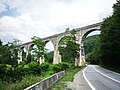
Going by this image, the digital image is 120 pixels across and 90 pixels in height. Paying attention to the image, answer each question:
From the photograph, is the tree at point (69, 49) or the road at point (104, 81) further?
the tree at point (69, 49)

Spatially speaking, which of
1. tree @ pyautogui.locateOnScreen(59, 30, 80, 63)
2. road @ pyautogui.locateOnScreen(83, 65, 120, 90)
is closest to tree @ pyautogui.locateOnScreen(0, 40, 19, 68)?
tree @ pyautogui.locateOnScreen(59, 30, 80, 63)

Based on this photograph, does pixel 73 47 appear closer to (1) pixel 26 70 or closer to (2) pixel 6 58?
(2) pixel 6 58

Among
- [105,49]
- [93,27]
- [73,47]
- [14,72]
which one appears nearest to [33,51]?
[73,47]

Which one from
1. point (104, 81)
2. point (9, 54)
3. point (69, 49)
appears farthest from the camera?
point (9, 54)

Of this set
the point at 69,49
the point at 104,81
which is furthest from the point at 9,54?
the point at 104,81

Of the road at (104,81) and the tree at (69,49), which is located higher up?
the tree at (69,49)

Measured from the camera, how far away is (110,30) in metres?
46.3

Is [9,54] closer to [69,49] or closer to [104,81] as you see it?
[69,49]

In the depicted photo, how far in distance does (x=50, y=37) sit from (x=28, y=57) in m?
21.5

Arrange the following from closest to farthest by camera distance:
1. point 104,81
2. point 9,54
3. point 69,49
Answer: point 104,81 → point 69,49 → point 9,54

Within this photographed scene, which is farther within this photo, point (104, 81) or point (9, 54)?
point (9, 54)

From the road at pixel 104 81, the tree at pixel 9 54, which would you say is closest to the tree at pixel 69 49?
the tree at pixel 9 54

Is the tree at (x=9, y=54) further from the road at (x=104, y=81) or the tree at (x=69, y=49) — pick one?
the road at (x=104, y=81)

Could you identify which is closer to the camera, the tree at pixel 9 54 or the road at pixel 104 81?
the road at pixel 104 81
